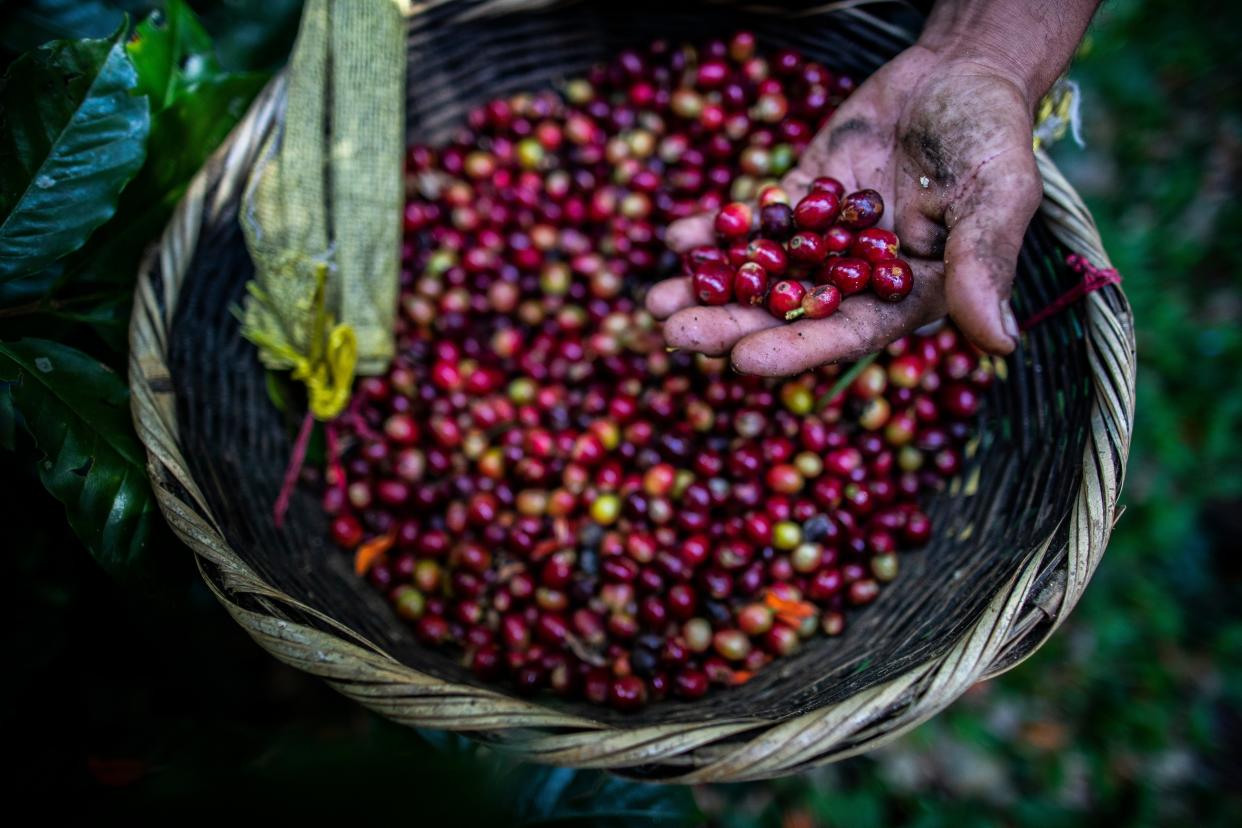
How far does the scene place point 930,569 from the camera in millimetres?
1738

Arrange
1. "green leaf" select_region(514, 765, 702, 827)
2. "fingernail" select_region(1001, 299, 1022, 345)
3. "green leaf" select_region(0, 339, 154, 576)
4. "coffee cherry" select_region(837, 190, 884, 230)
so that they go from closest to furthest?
1. "fingernail" select_region(1001, 299, 1022, 345)
2. "green leaf" select_region(0, 339, 154, 576)
3. "coffee cherry" select_region(837, 190, 884, 230)
4. "green leaf" select_region(514, 765, 702, 827)

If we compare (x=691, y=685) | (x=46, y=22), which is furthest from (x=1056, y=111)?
(x=46, y=22)

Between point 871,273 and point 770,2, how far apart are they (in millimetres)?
977

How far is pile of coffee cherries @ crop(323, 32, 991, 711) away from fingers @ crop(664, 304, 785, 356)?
0.40 meters

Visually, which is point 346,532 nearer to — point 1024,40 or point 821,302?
point 821,302

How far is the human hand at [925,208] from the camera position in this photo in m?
1.21

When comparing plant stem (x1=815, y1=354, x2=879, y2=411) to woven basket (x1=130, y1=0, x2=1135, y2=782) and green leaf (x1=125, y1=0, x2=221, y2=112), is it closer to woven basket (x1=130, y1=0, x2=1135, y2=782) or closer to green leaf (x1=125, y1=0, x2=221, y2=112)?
woven basket (x1=130, y1=0, x2=1135, y2=782)

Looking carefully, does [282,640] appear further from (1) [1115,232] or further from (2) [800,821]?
(1) [1115,232]

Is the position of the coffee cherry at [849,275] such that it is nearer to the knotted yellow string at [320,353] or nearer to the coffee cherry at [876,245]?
the coffee cherry at [876,245]

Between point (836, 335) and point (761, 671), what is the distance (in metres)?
0.83

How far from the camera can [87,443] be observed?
4.48 feet

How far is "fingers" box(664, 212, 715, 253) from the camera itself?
1.83 metres

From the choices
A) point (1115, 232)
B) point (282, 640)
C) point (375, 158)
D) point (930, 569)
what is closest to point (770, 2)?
point (375, 158)

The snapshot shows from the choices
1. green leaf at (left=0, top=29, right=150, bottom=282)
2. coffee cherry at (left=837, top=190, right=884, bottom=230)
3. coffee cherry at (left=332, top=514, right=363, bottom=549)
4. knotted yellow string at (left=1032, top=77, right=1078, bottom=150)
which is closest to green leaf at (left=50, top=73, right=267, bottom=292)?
green leaf at (left=0, top=29, right=150, bottom=282)
